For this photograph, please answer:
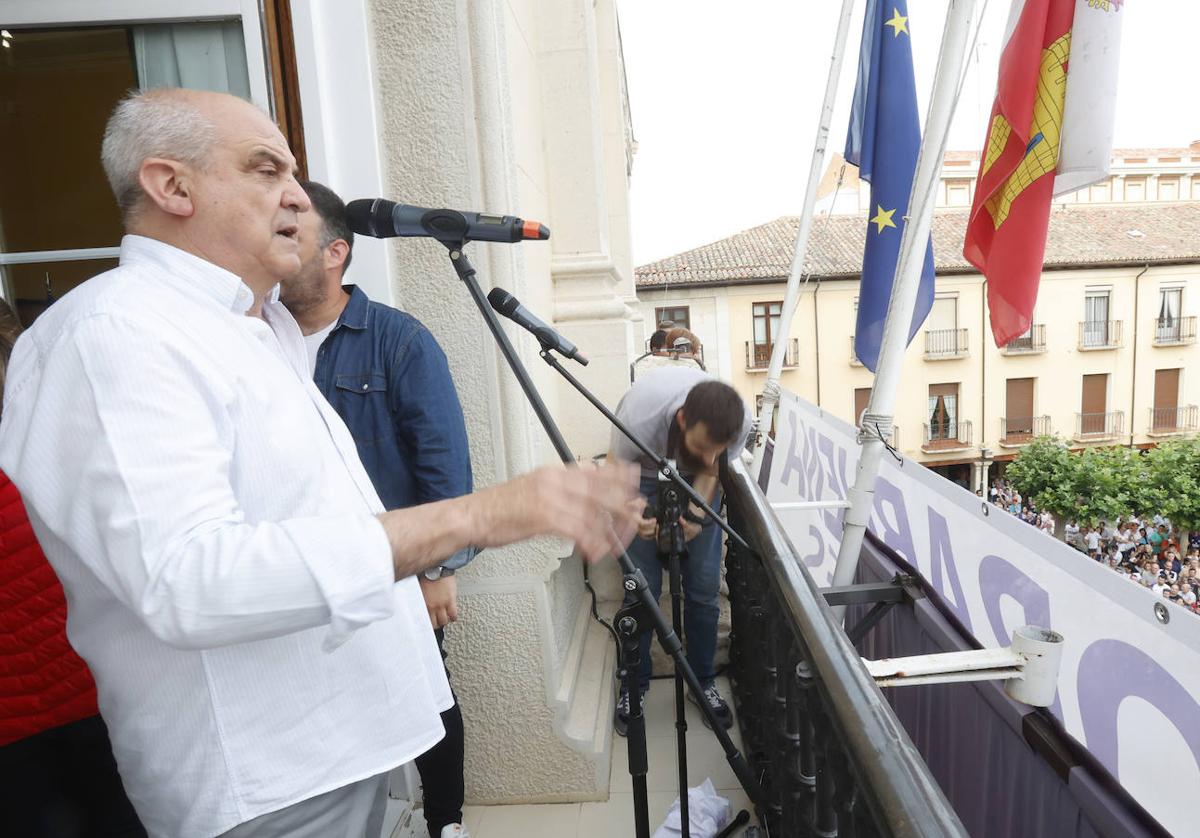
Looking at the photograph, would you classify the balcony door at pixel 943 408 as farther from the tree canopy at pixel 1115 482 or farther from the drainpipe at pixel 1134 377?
the drainpipe at pixel 1134 377

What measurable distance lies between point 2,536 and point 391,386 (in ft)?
2.93

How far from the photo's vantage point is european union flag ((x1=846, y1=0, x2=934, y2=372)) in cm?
355

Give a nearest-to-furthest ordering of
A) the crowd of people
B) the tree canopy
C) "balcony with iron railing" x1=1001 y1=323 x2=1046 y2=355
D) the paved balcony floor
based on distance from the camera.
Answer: the paved balcony floor → the crowd of people → the tree canopy → "balcony with iron railing" x1=1001 y1=323 x2=1046 y2=355

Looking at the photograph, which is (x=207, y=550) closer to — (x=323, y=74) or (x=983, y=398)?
(x=323, y=74)

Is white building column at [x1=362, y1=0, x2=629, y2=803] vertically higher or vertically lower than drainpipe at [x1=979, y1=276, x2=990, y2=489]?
higher

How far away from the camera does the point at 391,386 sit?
74.2 inches

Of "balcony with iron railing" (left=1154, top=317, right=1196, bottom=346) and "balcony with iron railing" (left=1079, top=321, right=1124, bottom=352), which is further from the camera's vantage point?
"balcony with iron railing" (left=1154, top=317, right=1196, bottom=346)

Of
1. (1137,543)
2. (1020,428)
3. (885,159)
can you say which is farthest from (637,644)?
(1020,428)

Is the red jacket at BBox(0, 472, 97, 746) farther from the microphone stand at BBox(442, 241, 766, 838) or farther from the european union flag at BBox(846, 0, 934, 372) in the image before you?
the european union flag at BBox(846, 0, 934, 372)

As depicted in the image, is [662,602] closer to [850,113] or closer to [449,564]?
[449,564]

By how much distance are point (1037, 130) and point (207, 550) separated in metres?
2.97

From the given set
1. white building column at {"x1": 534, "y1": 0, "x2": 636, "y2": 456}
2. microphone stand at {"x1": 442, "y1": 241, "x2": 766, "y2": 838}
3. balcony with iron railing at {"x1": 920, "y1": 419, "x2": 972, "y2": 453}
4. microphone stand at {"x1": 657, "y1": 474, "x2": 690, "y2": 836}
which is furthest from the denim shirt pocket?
balcony with iron railing at {"x1": 920, "y1": 419, "x2": 972, "y2": 453}

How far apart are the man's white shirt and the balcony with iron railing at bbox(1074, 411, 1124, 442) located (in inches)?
1375

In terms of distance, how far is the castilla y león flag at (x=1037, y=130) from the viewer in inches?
91.2
